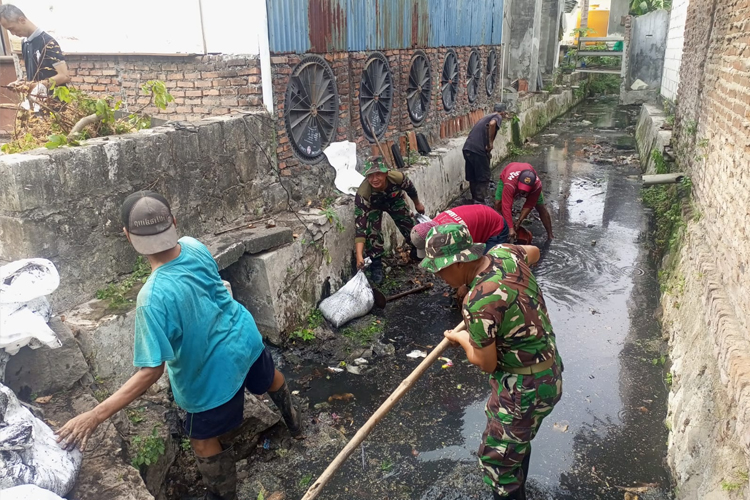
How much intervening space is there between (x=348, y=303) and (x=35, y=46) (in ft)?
12.5

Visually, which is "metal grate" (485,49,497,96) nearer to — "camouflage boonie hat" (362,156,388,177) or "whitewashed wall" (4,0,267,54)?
"camouflage boonie hat" (362,156,388,177)

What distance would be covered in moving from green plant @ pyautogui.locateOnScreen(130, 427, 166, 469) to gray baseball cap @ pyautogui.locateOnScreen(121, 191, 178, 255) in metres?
1.31

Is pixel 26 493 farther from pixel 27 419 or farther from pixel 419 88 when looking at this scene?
pixel 419 88

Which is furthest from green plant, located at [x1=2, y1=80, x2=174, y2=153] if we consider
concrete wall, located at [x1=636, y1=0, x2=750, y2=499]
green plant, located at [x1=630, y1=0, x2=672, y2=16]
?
green plant, located at [x1=630, y1=0, x2=672, y2=16]

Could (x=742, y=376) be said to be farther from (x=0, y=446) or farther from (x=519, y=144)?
(x=519, y=144)

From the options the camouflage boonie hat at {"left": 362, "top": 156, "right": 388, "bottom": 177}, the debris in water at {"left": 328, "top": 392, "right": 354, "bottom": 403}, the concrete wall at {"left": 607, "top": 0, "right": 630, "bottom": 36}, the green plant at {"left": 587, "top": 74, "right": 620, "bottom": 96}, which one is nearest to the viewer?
the debris in water at {"left": 328, "top": 392, "right": 354, "bottom": 403}

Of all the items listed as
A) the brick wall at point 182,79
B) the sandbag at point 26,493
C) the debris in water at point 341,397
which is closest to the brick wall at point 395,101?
the brick wall at point 182,79

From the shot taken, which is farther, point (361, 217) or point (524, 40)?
point (524, 40)

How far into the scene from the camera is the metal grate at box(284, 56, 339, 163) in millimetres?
5727

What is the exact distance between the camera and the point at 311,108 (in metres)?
6.01

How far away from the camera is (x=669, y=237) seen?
6.56 metres

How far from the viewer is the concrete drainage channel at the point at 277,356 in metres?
2.96

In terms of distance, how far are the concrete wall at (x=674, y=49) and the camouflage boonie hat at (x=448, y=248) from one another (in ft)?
39.0

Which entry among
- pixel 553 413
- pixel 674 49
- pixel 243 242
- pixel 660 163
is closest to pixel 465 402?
pixel 553 413
